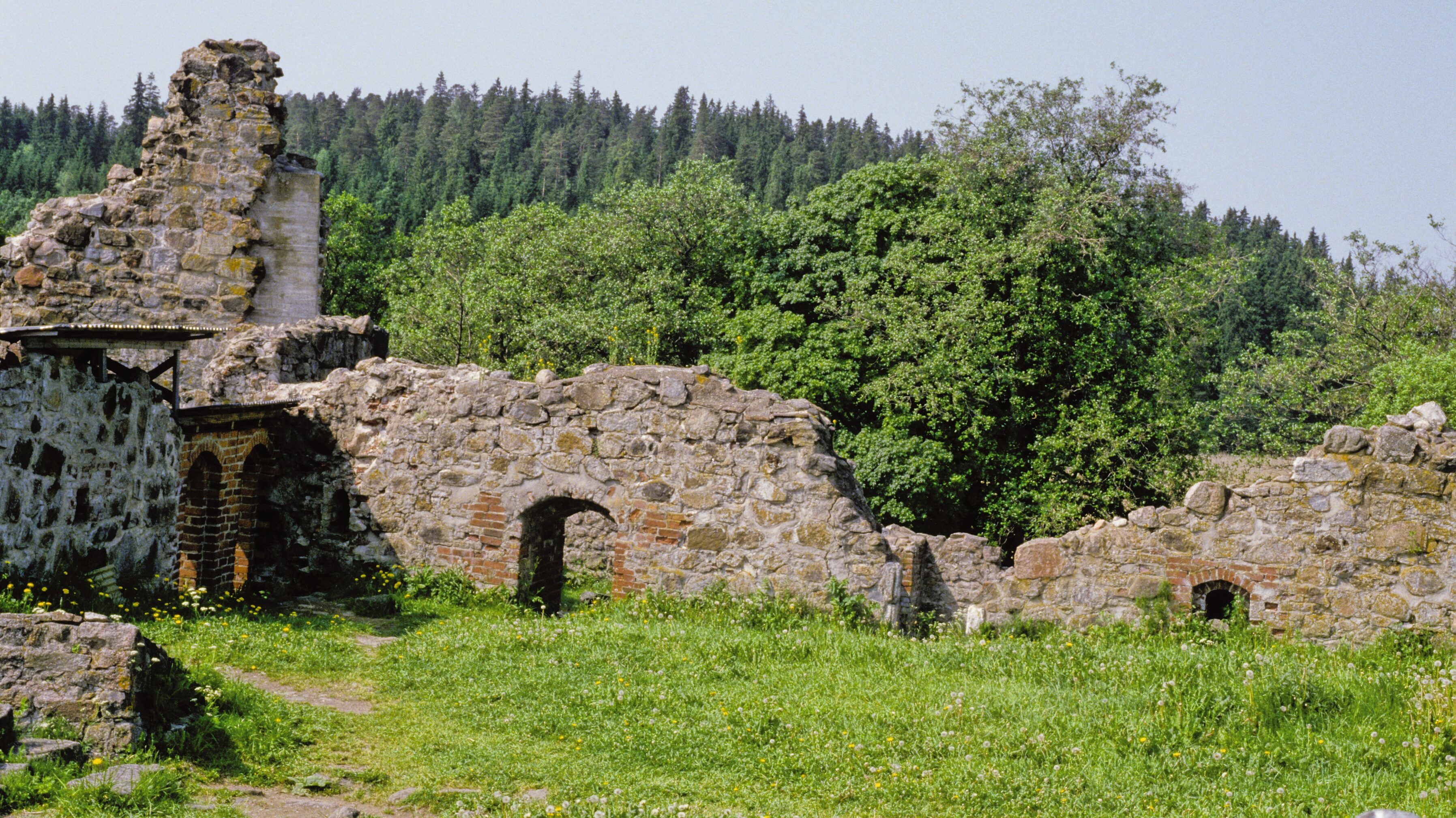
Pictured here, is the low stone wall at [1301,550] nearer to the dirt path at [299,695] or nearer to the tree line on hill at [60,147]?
the dirt path at [299,695]

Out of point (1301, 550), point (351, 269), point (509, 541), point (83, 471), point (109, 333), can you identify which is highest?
point (351, 269)

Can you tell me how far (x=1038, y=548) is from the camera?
11.7 m

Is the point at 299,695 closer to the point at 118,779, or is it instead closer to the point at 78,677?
the point at 78,677

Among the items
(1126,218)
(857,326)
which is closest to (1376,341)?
(1126,218)

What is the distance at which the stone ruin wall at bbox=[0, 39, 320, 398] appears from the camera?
14102mm

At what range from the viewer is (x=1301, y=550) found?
11.1 m

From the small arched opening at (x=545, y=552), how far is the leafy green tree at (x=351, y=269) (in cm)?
2855

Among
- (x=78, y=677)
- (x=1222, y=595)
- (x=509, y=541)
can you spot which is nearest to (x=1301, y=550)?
(x=1222, y=595)

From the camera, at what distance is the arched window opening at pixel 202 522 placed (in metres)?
10.7

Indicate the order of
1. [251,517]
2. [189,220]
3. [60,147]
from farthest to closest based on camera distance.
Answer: [60,147] → [189,220] → [251,517]

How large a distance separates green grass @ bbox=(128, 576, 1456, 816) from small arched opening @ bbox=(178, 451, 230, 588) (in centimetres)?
145

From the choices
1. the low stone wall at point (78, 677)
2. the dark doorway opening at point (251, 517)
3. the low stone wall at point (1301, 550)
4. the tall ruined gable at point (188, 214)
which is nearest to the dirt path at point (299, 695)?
the low stone wall at point (78, 677)

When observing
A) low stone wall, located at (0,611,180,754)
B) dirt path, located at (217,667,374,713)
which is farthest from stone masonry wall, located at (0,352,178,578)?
low stone wall, located at (0,611,180,754)

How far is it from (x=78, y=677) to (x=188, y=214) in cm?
1002
